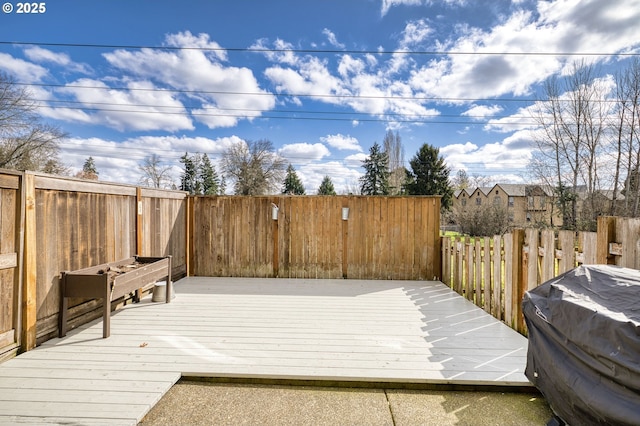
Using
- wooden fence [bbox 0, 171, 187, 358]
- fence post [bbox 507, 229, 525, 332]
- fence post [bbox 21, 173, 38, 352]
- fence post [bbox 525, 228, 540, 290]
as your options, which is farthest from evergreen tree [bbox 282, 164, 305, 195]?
fence post [bbox 525, 228, 540, 290]

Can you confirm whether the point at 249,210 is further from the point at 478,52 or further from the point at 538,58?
the point at 538,58

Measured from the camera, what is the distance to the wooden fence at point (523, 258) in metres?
2.15

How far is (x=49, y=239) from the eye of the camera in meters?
3.01

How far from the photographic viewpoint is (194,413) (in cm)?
193

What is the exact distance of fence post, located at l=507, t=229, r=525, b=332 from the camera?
3254 millimetres

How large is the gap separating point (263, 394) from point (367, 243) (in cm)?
419

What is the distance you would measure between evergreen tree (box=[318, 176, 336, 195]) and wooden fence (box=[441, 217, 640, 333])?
93.2 feet

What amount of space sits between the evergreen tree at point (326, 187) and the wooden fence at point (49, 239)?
1145 inches

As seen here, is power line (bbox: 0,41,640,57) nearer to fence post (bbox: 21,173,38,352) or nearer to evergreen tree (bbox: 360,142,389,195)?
fence post (bbox: 21,173,38,352)

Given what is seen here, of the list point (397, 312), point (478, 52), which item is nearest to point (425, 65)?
point (478, 52)

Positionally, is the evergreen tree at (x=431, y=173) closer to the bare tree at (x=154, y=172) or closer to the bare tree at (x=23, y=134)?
the bare tree at (x=154, y=172)

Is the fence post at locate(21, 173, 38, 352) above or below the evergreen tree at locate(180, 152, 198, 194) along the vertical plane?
below

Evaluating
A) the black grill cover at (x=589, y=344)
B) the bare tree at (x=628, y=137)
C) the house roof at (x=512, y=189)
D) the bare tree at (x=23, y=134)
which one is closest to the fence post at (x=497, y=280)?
the black grill cover at (x=589, y=344)

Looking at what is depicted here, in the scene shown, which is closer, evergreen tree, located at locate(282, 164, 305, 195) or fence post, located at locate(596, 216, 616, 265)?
fence post, located at locate(596, 216, 616, 265)
